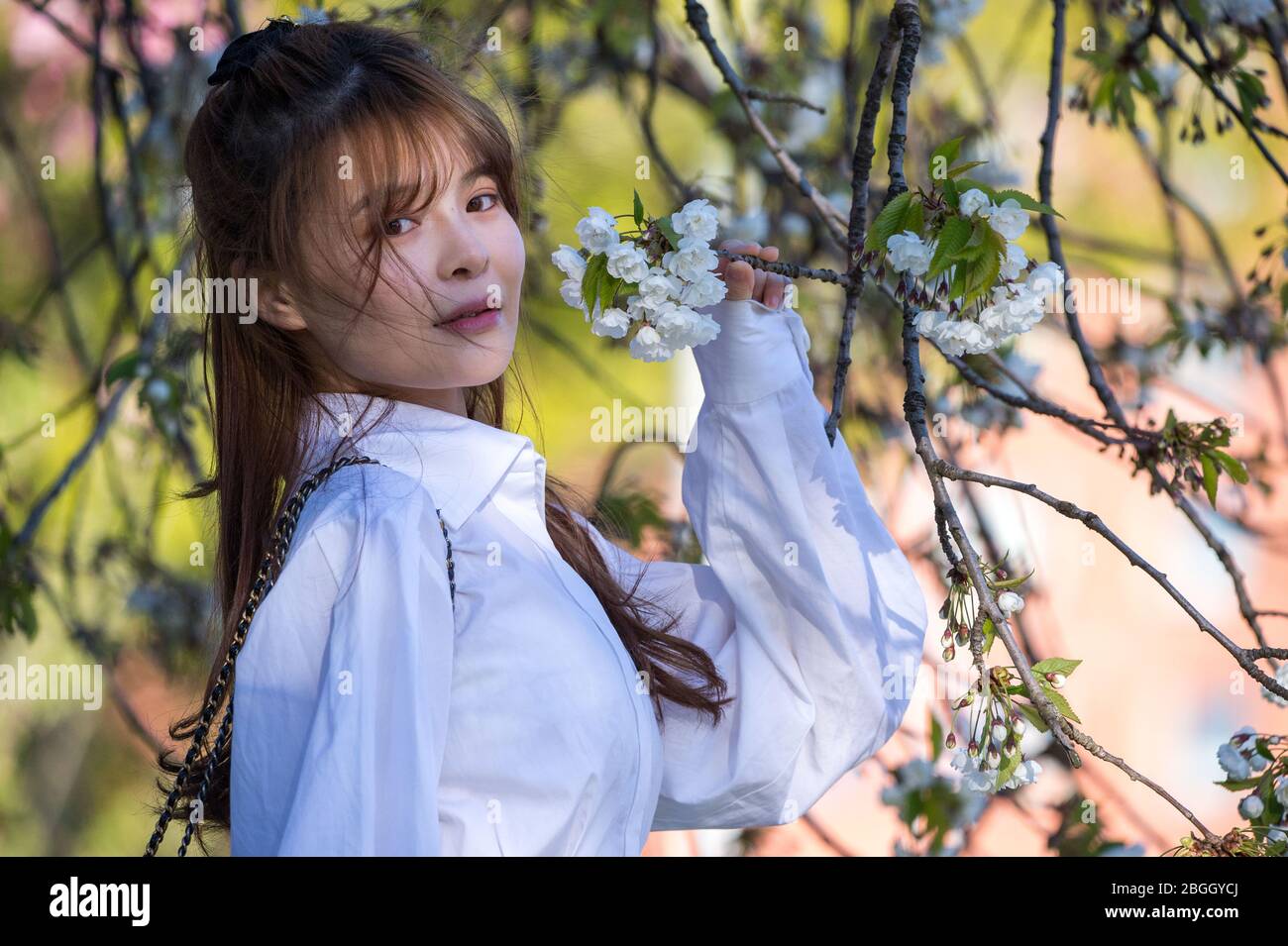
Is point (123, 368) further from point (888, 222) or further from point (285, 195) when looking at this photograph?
point (888, 222)

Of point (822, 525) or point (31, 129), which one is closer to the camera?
point (822, 525)

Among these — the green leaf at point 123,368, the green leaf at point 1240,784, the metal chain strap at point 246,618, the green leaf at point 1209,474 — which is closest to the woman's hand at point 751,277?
the metal chain strap at point 246,618

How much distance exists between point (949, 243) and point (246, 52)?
0.55 metres

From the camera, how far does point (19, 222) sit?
8.99 feet

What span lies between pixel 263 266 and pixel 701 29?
57 cm

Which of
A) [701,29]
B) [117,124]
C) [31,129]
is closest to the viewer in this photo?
[701,29]

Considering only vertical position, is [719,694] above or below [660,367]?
below

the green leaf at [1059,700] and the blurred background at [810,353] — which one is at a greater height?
the blurred background at [810,353]

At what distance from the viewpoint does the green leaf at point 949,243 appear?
0.78 metres

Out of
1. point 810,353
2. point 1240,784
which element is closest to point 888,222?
point 1240,784

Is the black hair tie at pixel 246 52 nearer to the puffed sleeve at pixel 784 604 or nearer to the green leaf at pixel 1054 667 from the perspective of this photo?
the puffed sleeve at pixel 784 604
